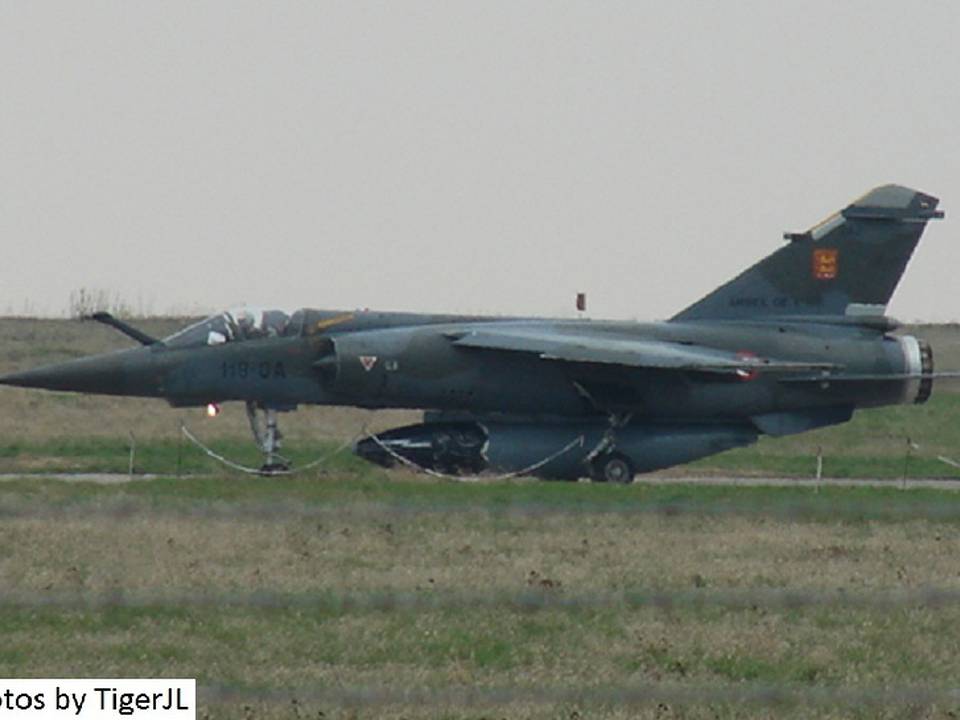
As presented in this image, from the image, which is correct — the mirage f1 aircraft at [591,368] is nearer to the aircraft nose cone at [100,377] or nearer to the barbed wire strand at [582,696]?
the aircraft nose cone at [100,377]

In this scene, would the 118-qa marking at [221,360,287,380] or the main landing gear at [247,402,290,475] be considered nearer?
the main landing gear at [247,402,290,475]

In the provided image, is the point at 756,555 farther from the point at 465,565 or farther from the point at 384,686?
the point at 384,686

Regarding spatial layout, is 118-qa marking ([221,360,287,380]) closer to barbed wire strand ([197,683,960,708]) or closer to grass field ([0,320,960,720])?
grass field ([0,320,960,720])

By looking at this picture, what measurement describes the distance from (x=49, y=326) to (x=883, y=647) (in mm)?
54253

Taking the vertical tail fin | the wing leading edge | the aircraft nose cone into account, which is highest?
the vertical tail fin

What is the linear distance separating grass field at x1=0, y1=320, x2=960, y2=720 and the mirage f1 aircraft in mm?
6508

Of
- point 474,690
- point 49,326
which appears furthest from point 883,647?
point 49,326

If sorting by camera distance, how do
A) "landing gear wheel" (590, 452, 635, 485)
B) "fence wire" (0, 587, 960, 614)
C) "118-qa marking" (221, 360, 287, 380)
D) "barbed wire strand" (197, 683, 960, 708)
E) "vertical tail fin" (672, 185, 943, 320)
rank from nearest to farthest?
"barbed wire strand" (197, 683, 960, 708) → "fence wire" (0, 587, 960, 614) → "118-qa marking" (221, 360, 287, 380) → "landing gear wheel" (590, 452, 635, 485) → "vertical tail fin" (672, 185, 943, 320)

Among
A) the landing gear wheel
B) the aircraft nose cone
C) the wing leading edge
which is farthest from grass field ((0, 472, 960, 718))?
the aircraft nose cone

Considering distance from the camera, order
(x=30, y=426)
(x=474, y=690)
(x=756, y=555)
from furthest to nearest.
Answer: (x=30, y=426), (x=756, y=555), (x=474, y=690)

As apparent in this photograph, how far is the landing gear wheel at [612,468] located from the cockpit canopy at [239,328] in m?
4.55

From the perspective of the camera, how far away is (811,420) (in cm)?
2953

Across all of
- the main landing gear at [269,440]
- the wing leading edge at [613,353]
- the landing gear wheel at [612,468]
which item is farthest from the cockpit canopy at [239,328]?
A: the landing gear wheel at [612,468]

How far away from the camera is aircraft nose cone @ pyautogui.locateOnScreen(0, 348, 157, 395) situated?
2772 cm
